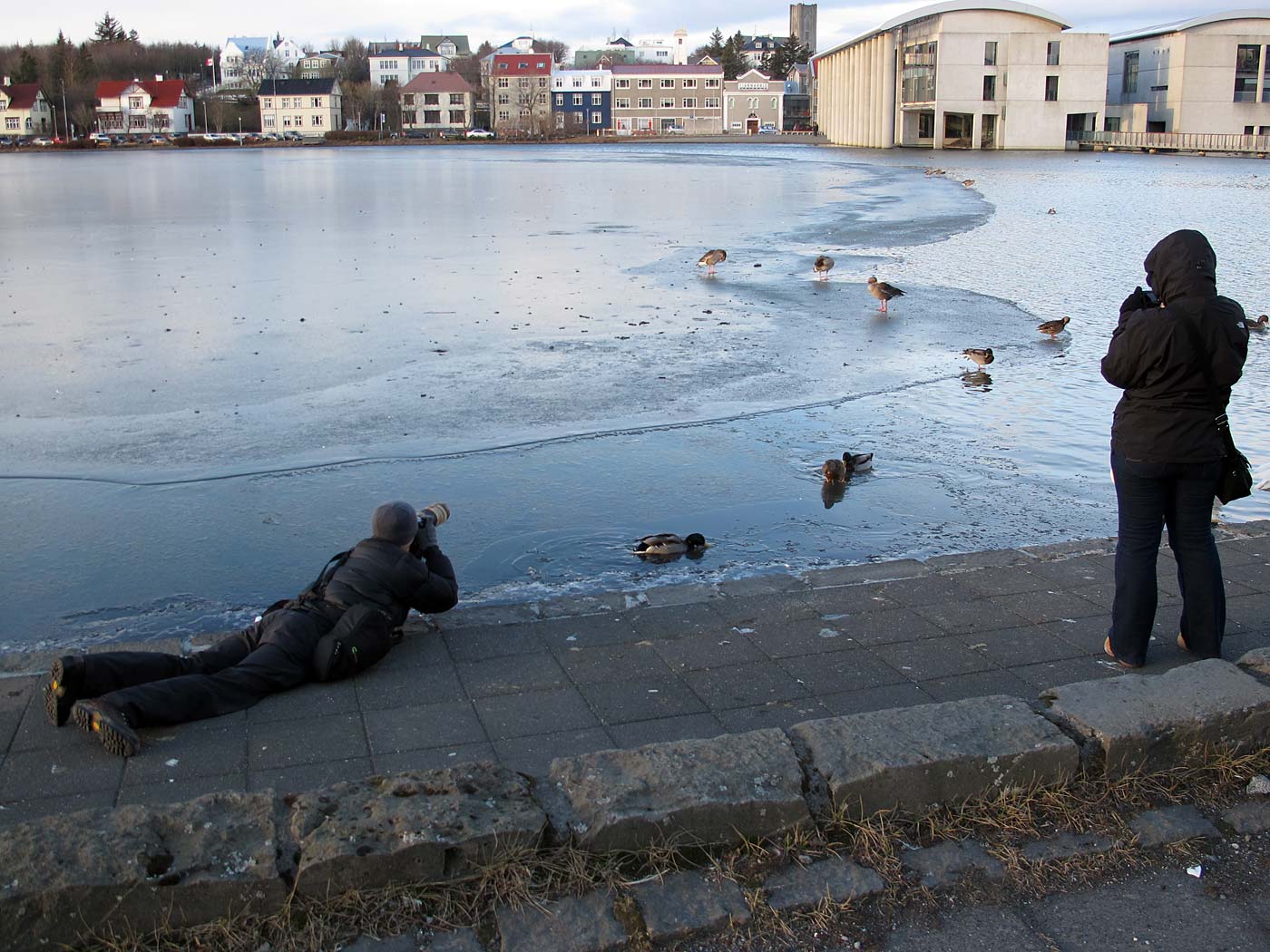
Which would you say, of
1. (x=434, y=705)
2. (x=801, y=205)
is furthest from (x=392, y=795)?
(x=801, y=205)

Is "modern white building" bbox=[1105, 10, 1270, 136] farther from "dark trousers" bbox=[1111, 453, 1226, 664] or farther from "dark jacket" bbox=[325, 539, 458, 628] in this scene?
"dark jacket" bbox=[325, 539, 458, 628]

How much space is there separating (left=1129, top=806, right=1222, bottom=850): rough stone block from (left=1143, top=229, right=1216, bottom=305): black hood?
2007mm

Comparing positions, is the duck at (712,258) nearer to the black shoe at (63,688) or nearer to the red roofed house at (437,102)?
the black shoe at (63,688)

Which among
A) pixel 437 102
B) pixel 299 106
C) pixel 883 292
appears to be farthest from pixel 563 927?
pixel 437 102

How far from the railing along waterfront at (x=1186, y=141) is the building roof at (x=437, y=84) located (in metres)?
91.8

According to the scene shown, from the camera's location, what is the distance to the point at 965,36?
8006 cm

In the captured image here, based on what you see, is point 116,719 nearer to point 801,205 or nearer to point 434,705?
point 434,705

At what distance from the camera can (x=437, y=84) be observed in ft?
492

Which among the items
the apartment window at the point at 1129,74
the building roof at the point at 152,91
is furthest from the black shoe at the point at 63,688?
the building roof at the point at 152,91

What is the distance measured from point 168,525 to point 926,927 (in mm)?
5450

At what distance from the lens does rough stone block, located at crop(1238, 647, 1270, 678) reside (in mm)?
4242

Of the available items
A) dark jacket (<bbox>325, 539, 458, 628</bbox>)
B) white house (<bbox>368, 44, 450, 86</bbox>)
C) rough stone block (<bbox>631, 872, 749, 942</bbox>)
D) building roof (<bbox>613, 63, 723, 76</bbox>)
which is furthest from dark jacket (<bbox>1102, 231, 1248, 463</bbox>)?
white house (<bbox>368, 44, 450, 86</bbox>)

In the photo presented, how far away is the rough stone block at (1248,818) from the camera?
3561mm

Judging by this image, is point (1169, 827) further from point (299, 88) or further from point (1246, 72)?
point (299, 88)
